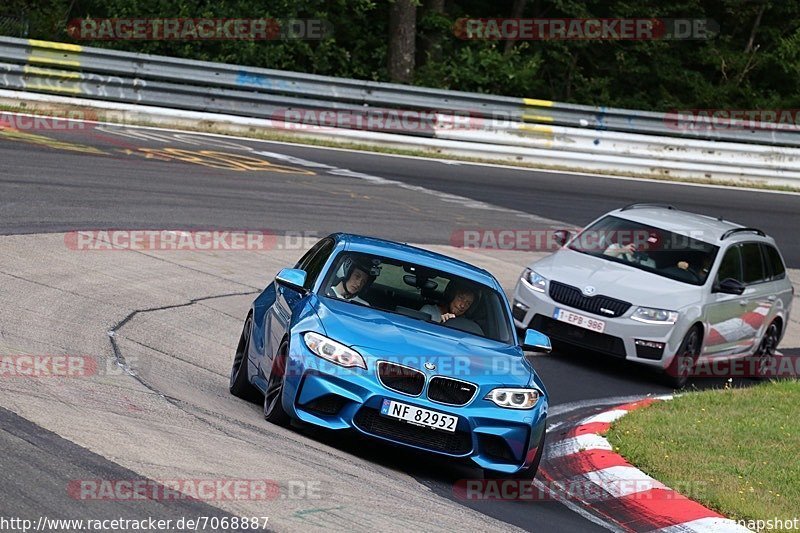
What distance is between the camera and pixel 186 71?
2498cm

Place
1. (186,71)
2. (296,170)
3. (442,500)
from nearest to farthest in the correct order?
(442,500) → (296,170) → (186,71)

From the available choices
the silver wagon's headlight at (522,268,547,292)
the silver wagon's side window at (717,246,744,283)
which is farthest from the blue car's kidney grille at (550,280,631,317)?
the silver wagon's side window at (717,246,744,283)

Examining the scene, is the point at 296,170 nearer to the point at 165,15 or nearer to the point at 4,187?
the point at 4,187

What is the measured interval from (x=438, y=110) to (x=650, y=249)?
1201 cm

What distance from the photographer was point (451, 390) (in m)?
8.67

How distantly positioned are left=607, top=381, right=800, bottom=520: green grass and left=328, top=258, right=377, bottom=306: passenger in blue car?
7.45 feet

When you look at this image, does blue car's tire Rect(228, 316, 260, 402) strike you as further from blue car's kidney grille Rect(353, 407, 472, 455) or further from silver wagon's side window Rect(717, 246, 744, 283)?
silver wagon's side window Rect(717, 246, 744, 283)

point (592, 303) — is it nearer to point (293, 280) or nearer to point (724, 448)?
point (724, 448)

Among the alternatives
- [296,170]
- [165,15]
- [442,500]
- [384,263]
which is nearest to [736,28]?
[165,15]

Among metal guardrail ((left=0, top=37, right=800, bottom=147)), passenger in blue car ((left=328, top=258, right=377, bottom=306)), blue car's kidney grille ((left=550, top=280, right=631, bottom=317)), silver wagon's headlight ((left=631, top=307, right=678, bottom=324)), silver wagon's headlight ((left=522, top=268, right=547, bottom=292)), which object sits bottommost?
silver wagon's headlight ((left=631, top=307, right=678, bottom=324))

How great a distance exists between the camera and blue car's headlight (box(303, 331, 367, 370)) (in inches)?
339

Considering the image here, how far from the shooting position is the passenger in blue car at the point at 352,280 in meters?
9.72

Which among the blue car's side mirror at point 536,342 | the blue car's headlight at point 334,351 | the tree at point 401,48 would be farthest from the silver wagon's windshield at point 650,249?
the tree at point 401,48

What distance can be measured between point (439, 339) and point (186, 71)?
16.9 m
